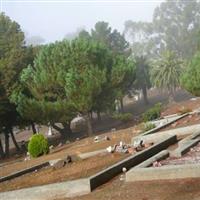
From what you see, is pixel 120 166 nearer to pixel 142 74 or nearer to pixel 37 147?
pixel 37 147

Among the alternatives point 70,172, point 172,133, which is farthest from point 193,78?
point 70,172

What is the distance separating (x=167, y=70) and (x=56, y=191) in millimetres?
50367

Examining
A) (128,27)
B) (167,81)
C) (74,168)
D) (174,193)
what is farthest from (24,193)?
(128,27)

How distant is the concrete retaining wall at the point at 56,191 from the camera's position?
10688 mm

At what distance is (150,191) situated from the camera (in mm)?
9508

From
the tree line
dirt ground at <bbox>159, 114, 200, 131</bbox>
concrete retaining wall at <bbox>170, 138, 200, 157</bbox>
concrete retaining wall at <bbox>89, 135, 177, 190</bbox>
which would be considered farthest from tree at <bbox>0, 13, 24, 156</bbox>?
concrete retaining wall at <bbox>170, 138, 200, 157</bbox>

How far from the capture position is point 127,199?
9305 mm

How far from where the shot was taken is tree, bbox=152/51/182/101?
196 feet

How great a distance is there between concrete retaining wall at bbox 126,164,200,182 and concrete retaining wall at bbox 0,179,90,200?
3.56 feet

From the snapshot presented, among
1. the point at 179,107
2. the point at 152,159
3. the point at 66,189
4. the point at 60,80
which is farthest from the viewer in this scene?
the point at 179,107

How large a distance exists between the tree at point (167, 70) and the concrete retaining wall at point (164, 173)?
49.7 metres

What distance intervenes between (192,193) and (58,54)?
28715 millimetres

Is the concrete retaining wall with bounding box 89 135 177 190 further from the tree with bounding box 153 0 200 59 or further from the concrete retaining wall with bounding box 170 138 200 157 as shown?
the tree with bounding box 153 0 200 59

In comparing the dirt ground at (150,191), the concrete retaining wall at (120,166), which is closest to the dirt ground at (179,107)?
the concrete retaining wall at (120,166)
